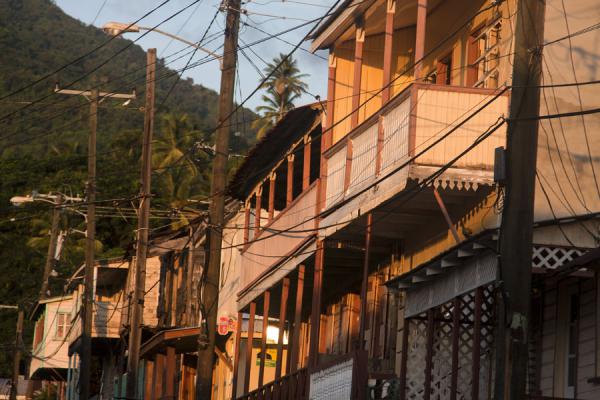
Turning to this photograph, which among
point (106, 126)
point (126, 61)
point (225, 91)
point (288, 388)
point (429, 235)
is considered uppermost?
point (126, 61)

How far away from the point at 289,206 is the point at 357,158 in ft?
16.2

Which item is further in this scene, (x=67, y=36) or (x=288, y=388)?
(x=67, y=36)

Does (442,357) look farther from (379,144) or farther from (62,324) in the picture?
(62,324)

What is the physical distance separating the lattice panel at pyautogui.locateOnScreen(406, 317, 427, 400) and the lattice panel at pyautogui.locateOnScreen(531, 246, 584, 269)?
326 cm

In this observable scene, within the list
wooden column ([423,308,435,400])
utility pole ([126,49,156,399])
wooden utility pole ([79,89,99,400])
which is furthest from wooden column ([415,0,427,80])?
wooden utility pole ([79,89,99,400])

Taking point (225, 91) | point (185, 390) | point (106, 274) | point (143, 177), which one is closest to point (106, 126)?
point (106, 274)

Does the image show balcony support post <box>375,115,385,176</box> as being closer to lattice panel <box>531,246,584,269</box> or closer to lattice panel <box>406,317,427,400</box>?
lattice panel <box>406,317,427,400</box>

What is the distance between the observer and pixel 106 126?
116062 mm

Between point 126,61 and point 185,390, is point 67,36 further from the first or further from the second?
point 185,390

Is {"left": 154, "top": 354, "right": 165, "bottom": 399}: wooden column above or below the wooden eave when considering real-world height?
below

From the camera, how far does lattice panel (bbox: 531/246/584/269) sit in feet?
55.5

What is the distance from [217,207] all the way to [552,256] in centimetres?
721

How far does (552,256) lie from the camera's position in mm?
16953

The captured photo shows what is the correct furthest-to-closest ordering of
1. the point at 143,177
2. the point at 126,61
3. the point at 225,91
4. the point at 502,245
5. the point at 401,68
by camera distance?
the point at 126,61, the point at 143,177, the point at 401,68, the point at 225,91, the point at 502,245
